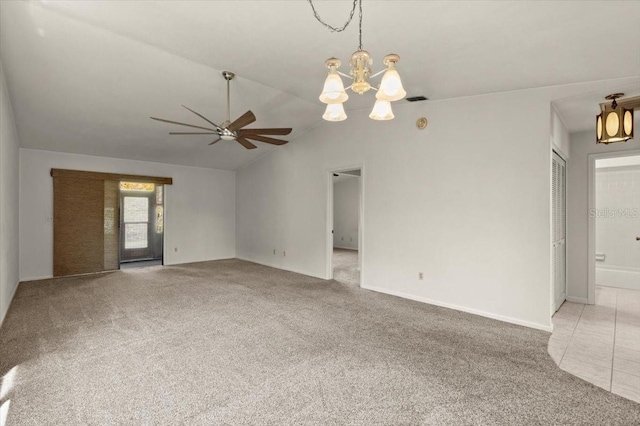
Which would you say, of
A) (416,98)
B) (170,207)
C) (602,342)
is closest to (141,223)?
(170,207)

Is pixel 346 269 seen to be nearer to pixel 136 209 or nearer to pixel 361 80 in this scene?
pixel 361 80

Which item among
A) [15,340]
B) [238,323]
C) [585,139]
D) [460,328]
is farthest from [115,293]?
[585,139]

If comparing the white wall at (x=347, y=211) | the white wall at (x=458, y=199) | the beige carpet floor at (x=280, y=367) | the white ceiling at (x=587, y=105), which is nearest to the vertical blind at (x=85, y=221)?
the beige carpet floor at (x=280, y=367)

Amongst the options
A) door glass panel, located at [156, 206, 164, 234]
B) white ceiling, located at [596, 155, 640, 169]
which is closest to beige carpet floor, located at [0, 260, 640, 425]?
white ceiling, located at [596, 155, 640, 169]

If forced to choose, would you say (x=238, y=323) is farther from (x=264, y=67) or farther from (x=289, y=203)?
(x=289, y=203)

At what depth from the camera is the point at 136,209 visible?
830 cm

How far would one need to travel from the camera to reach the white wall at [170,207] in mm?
5562

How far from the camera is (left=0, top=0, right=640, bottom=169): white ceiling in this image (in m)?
2.28

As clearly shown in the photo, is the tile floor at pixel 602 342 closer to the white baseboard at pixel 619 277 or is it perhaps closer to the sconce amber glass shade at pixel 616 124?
the white baseboard at pixel 619 277

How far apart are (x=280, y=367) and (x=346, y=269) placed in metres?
4.29

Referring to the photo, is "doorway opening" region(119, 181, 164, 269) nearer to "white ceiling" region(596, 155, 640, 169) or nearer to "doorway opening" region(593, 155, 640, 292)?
"white ceiling" region(596, 155, 640, 169)

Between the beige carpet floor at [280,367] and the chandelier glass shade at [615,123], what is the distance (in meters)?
2.26

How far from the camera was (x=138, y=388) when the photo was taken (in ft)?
7.11

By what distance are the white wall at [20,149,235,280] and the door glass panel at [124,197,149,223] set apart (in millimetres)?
1775
